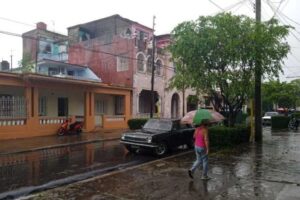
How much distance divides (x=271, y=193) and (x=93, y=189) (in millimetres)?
3972

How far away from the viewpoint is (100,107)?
103 feet

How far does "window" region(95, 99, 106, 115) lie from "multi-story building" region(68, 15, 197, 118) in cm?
263

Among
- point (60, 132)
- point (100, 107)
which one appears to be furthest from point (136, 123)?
point (60, 132)

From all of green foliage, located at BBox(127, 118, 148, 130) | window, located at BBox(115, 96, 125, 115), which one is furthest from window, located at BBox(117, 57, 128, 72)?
green foliage, located at BBox(127, 118, 148, 130)

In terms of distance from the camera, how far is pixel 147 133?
49.3 ft

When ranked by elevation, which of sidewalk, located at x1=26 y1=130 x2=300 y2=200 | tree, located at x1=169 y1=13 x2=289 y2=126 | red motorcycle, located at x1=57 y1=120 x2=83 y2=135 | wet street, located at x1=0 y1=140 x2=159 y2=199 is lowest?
wet street, located at x1=0 y1=140 x2=159 y2=199

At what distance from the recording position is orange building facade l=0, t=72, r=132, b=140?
20.9 metres

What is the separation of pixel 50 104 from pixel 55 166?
15.6 metres

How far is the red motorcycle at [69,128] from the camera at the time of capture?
23.5 m

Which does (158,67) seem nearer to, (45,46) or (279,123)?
(279,123)

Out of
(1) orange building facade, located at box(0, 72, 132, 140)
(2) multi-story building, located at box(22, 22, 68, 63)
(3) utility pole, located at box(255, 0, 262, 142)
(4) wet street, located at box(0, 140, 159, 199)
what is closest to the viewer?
(4) wet street, located at box(0, 140, 159, 199)

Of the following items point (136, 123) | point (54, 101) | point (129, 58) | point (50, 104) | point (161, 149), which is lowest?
point (161, 149)

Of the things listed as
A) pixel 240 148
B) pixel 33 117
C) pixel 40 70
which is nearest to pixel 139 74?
pixel 40 70

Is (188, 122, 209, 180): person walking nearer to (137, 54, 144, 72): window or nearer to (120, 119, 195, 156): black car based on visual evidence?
(120, 119, 195, 156): black car
